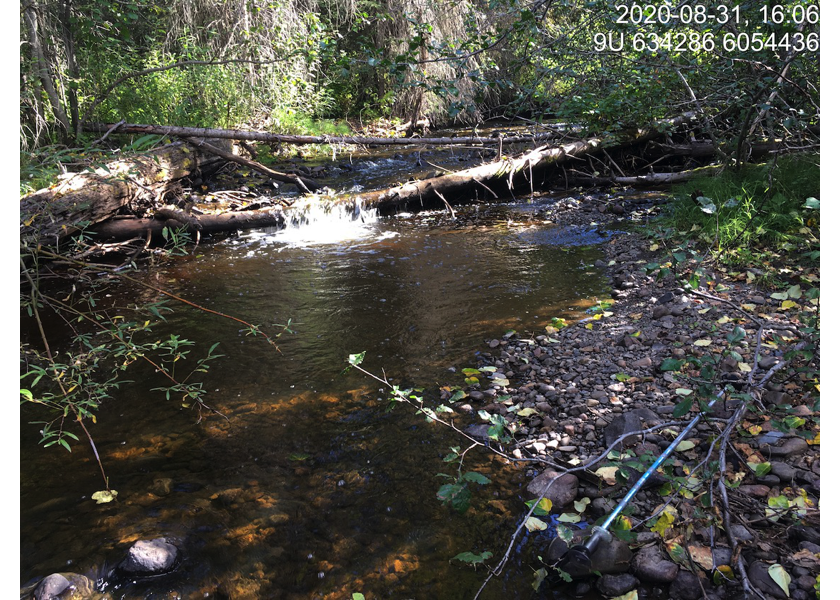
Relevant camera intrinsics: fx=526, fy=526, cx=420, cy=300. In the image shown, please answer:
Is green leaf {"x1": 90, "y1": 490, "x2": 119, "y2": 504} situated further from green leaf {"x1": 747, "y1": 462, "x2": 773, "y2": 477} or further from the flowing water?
green leaf {"x1": 747, "y1": 462, "x2": 773, "y2": 477}

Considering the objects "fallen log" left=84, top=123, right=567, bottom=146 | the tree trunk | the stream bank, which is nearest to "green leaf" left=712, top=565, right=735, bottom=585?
the stream bank

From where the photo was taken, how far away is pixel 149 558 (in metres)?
2.32

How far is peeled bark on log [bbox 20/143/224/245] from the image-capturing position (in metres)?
4.55

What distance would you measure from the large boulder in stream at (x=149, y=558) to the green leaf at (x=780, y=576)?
2398mm

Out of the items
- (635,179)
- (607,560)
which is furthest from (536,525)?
(635,179)

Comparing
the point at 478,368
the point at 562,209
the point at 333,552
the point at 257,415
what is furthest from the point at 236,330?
the point at 562,209

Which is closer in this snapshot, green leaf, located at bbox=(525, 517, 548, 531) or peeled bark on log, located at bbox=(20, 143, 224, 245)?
green leaf, located at bbox=(525, 517, 548, 531)

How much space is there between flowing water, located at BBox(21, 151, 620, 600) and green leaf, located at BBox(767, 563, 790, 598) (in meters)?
0.86

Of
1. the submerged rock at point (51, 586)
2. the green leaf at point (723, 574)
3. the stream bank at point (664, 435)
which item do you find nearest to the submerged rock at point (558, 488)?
the stream bank at point (664, 435)

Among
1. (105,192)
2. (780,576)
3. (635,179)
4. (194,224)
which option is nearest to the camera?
(780,576)

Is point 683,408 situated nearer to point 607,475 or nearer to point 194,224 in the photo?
point 607,475

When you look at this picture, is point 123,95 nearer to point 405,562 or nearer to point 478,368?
point 478,368

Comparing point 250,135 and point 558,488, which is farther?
point 250,135

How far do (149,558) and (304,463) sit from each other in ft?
2.84
